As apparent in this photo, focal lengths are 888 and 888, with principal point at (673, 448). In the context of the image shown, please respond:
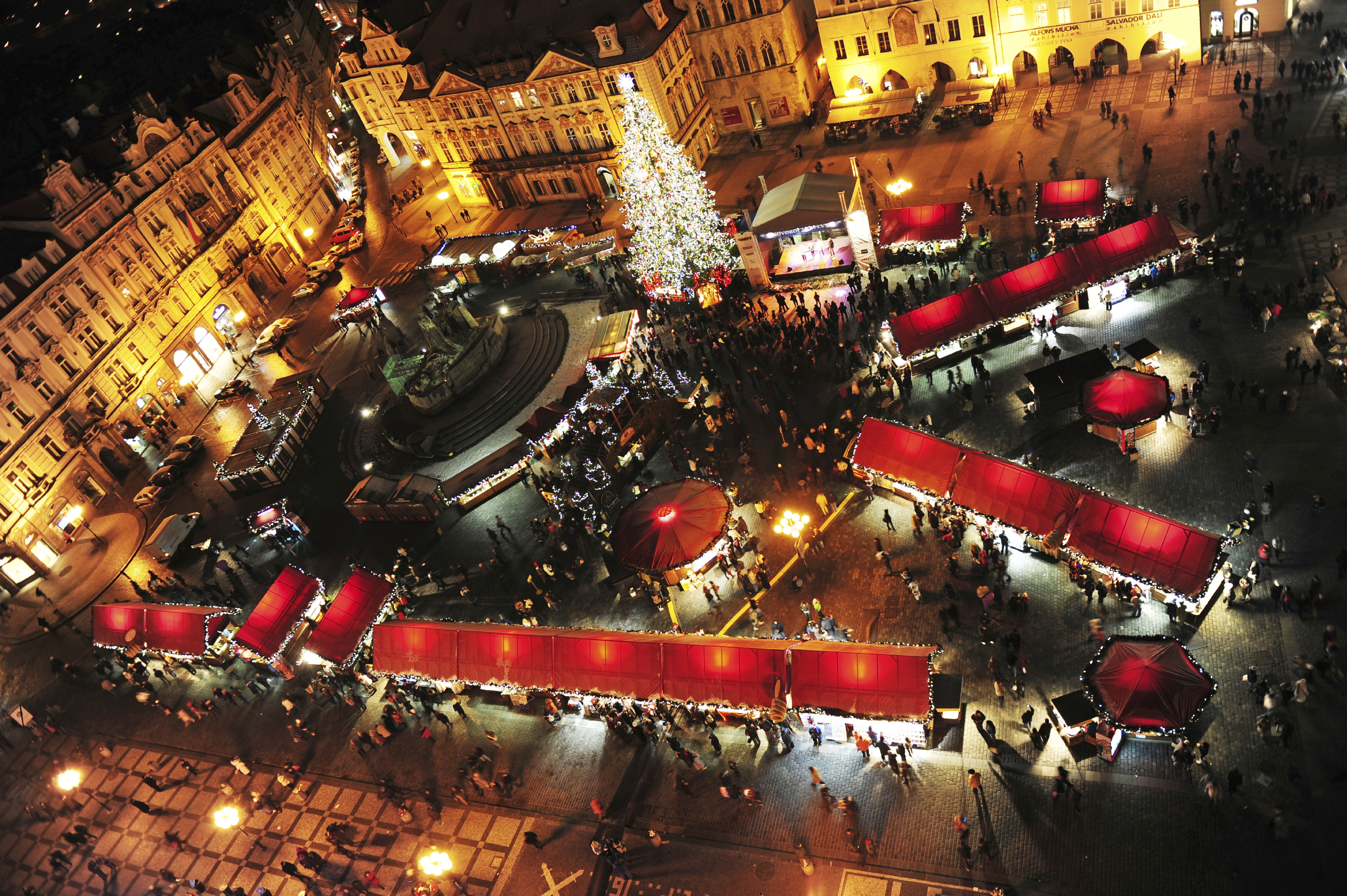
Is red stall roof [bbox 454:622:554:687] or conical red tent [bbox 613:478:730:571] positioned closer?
red stall roof [bbox 454:622:554:687]

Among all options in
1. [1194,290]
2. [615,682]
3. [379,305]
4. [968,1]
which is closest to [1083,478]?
[1194,290]

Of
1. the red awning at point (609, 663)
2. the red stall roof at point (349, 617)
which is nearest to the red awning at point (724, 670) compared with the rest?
the red awning at point (609, 663)

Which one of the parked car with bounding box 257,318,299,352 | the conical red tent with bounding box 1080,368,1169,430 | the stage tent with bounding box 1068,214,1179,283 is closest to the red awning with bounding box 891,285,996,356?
the stage tent with bounding box 1068,214,1179,283

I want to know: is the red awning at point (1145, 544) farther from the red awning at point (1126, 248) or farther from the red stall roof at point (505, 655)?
the red stall roof at point (505, 655)

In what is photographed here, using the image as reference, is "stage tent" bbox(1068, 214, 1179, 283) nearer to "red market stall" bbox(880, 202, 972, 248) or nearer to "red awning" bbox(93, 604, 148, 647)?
"red market stall" bbox(880, 202, 972, 248)

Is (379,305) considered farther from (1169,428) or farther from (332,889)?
(1169,428)
